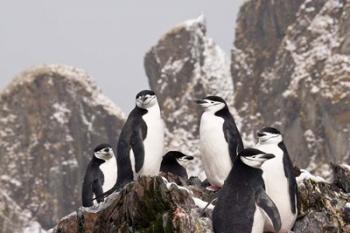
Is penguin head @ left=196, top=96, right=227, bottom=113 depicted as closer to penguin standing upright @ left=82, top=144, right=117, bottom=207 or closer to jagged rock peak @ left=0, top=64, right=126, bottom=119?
penguin standing upright @ left=82, top=144, right=117, bottom=207

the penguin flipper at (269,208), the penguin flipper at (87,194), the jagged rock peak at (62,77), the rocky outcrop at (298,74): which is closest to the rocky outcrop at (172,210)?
the penguin flipper at (269,208)

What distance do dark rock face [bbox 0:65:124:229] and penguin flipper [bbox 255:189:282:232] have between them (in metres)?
112

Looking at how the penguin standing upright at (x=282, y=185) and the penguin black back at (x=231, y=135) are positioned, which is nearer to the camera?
the penguin standing upright at (x=282, y=185)

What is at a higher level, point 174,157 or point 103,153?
point 103,153

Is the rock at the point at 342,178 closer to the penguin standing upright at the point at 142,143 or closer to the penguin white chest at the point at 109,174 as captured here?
the penguin standing upright at the point at 142,143

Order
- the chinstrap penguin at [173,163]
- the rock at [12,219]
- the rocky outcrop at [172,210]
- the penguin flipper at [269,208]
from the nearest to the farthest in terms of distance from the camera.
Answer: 1. the penguin flipper at [269,208]
2. the rocky outcrop at [172,210]
3. the chinstrap penguin at [173,163]
4. the rock at [12,219]

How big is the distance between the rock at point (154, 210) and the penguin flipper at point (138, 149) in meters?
→ 1.58

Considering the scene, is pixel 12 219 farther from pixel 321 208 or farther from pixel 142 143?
pixel 321 208

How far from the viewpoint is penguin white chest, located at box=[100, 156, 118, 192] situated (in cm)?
1531

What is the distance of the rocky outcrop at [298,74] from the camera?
9006 cm

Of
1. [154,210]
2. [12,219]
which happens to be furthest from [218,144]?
[12,219]

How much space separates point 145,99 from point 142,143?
827 mm

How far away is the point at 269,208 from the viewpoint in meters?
10.5

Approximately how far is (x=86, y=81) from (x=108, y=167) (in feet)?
368
